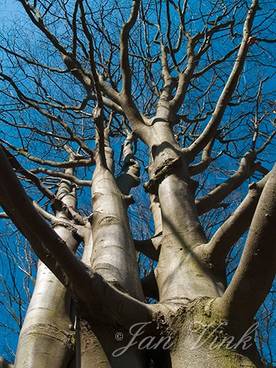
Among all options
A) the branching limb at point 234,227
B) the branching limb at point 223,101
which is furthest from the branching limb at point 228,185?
the branching limb at point 234,227

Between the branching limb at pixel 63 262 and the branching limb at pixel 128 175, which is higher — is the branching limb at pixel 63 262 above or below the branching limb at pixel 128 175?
below

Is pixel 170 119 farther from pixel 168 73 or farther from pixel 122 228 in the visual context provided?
pixel 122 228

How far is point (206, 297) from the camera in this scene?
150 centimetres

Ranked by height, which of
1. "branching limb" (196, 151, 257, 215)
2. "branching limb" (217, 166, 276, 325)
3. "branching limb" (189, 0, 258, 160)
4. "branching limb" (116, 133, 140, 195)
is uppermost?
"branching limb" (116, 133, 140, 195)

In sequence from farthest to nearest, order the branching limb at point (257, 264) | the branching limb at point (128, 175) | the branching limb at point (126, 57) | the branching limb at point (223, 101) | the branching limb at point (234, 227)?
the branching limb at point (128, 175)
the branching limb at point (126, 57)
the branching limb at point (223, 101)
the branching limb at point (234, 227)
the branching limb at point (257, 264)

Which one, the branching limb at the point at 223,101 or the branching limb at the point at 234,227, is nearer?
the branching limb at the point at 234,227

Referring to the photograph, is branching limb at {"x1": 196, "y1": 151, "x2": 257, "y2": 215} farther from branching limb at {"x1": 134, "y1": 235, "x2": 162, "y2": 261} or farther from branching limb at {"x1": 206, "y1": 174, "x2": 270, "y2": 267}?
branching limb at {"x1": 206, "y1": 174, "x2": 270, "y2": 267}

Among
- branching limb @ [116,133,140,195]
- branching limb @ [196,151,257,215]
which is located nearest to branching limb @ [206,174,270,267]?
branching limb @ [196,151,257,215]

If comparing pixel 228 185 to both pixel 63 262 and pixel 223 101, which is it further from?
pixel 63 262

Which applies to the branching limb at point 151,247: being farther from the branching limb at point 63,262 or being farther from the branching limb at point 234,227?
the branching limb at point 63,262

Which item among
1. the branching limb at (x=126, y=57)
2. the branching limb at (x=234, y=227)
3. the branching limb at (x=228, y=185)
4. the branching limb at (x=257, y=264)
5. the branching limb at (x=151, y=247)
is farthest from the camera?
the branching limb at (x=126, y=57)

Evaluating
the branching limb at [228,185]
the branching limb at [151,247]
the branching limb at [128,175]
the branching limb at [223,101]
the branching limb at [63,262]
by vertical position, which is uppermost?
the branching limb at [128,175]

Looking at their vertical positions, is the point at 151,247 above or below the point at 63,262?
above

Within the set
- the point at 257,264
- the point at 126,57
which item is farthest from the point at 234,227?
the point at 126,57
